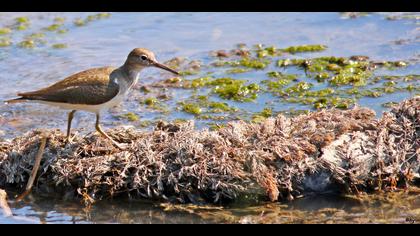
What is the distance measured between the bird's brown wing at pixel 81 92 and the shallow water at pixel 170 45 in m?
1.22

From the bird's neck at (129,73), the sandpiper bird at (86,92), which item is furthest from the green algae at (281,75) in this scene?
the sandpiper bird at (86,92)

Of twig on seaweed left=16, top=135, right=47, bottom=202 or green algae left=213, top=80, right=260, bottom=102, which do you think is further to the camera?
green algae left=213, top=80, right=260, bottom=102

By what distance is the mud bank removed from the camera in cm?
692

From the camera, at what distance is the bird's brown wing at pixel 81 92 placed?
7.51 m

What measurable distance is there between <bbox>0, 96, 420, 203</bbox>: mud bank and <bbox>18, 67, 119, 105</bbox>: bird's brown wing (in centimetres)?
36

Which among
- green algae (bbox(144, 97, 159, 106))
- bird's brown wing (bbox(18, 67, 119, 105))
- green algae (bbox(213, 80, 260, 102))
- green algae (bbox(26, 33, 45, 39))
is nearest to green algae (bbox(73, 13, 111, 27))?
green algae (bbox(26, 33, 45, 39))

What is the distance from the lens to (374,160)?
711 centimetres

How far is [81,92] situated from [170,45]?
4103 mm

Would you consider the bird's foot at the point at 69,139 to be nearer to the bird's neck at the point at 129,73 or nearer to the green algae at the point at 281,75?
the bird's neck at the point at 129,73

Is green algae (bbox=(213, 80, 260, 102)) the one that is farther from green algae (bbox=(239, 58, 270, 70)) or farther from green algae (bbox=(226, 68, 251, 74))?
green algae (bbox=(239, 58, 270, 70))

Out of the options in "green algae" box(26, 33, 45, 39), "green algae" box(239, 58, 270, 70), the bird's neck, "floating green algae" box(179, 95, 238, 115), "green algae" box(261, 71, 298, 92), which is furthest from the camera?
"green algae" box(26, 33, 45, 39)

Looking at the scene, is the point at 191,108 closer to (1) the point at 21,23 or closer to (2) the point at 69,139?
(2) the point at 69,139

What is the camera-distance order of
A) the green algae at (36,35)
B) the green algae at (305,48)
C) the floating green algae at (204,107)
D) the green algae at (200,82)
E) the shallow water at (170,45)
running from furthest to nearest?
the green algae at (36,35) < the green algae at (305,48) < the green algae at (200,82) < the shallow water at (170,45) < the floating green algae at (204,107)

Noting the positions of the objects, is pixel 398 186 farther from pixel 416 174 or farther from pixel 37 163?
pixel 37 163
